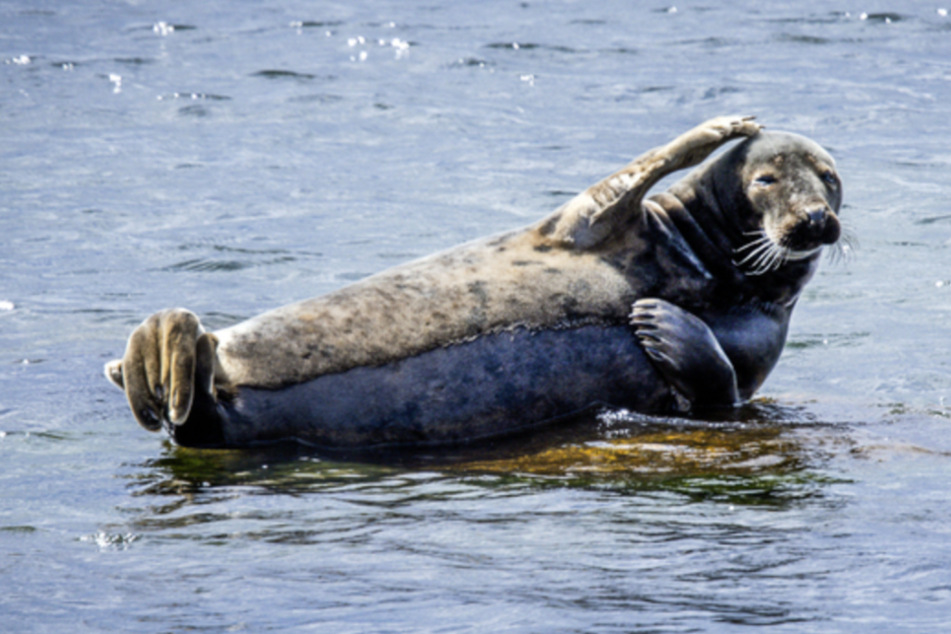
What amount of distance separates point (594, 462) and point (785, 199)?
1519 mm

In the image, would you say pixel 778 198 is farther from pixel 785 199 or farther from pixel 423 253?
pixel 423 253

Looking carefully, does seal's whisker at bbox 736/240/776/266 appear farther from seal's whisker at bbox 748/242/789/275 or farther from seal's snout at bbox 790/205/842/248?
seal's snout at bbox 790/205/842/248

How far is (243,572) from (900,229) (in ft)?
27.7

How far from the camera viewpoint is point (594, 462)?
18.2ft

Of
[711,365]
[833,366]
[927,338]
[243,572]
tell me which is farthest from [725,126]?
[243,572]

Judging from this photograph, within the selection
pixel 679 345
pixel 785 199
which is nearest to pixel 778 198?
pixel 785 199

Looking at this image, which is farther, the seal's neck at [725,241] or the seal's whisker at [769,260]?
the seal's neck at [725,241]

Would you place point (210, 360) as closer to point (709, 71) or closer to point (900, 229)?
point (900, 229)

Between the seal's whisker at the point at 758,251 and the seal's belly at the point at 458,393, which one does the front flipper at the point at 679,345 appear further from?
the seal's whisker at the point at 758,251

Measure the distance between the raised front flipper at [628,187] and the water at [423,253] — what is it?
2.79 feet

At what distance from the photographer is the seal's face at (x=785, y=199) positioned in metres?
6.00

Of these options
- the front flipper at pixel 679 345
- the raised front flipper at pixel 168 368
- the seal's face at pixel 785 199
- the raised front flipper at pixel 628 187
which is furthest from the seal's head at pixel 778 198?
the raised front flipper at pixel 168 368

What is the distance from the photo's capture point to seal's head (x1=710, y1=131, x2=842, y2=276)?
602 centimetres

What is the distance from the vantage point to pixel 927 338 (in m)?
8.03
